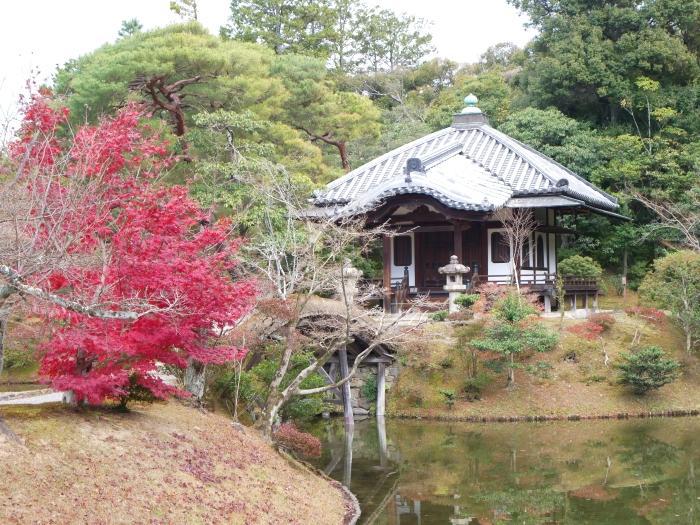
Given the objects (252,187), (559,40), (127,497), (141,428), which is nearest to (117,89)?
(252,187)

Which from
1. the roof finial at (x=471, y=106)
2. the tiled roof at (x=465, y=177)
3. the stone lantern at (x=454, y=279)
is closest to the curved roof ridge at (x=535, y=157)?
the tiled roof at (x=465, y=177)

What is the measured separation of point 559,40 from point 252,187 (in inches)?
713

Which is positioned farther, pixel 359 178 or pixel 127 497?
pixel 359 178

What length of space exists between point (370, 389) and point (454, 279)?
15.2ft

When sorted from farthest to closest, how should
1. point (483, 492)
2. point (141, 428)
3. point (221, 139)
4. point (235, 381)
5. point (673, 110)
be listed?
point (673, 110) → point (221, 139) → point (235, 381) → point (483, 492) → point (141, 428)

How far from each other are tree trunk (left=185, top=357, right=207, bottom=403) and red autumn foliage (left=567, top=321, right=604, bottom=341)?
43.6 ft

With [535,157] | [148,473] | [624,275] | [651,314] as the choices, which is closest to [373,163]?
[535,157]

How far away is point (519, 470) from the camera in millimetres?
16422

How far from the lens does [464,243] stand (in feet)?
95.4

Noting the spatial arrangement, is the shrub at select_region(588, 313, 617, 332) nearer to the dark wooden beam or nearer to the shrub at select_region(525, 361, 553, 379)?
the shrub at select_region(525, 361, 553, 379)

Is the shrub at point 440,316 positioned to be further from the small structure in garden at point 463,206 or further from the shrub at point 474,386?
the shrub at point 474,386

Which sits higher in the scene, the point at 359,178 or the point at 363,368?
the point at 359,178

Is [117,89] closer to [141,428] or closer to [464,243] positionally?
[464,243]

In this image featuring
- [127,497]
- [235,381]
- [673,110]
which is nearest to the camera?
[127,497]
